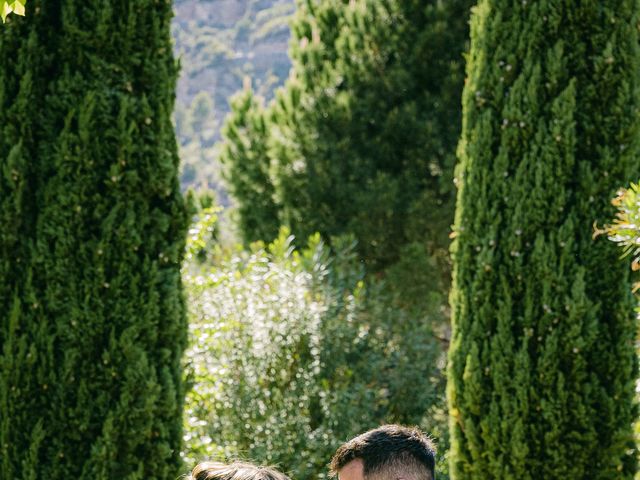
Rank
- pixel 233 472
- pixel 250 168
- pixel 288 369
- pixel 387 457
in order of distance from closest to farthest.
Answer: pixel 233 472, pixel 387 457, pixel 288 369, pixel 250 168

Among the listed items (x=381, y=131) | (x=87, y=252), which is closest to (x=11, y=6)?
(x=87, y=252)

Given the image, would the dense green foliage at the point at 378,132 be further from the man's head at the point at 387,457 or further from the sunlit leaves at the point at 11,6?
the sunlit leaves at the point at 11,6

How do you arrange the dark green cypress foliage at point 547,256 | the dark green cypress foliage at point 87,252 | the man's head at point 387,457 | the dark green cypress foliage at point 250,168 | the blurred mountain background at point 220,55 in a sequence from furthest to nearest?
the blurred mountain background at point 220,55
the dark green cypress foliage at point 250,168
the dark green cypress foliage at point 547,256
the dark green cypress foliage at point 87,252
the man's head at point 387,457

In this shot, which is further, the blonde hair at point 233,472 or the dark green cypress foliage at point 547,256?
the dark green cypress foliage at point 547,256

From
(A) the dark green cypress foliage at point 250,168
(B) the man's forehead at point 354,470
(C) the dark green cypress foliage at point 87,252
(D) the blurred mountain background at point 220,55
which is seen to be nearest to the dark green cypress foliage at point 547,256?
(C) the dark green cypress foliage at point 87,252

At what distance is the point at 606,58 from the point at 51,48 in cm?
341

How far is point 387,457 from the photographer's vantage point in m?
3.03

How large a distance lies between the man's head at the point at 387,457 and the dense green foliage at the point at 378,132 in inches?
318

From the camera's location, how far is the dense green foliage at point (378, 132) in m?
11.3

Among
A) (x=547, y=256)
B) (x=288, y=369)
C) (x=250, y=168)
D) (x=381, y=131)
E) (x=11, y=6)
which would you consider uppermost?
(x=381, y=131)

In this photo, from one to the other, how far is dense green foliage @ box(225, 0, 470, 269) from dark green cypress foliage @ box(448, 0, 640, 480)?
17.4ft

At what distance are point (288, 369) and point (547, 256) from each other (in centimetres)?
290

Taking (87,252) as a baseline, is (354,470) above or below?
below

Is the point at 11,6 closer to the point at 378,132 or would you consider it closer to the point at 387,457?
the point at 387,457
